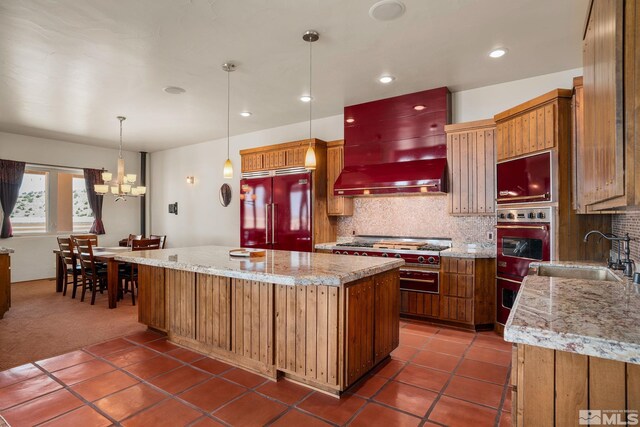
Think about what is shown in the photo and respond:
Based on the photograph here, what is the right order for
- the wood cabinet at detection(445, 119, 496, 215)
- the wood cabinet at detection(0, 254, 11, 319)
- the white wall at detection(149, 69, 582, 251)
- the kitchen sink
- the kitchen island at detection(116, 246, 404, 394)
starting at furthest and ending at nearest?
the white wall at detection(149, 69, 582, 251) < the wood cabinet at detection(0, 254, 11, 319) < the wood cabinet at detection(445, 119, 496, 215) < the kitchen sink < the kitchen island at detection(116, 246, 404, 394)

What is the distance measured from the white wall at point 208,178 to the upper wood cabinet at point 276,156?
0.61 meters

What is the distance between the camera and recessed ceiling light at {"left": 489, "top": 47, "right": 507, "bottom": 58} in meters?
3.23

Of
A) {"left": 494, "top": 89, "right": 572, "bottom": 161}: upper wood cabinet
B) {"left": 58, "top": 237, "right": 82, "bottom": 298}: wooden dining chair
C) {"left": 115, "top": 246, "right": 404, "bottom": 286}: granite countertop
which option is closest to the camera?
{"left": 115, "top": 246, "right": 404, "bottom": 286}: granite countertop

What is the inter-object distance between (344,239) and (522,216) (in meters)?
2.51

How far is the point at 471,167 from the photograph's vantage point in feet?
12.9

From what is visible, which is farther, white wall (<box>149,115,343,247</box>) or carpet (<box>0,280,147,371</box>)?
white wall (<box>149,115,343,247</box>)

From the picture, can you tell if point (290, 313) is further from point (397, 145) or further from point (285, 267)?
point (397, 145)

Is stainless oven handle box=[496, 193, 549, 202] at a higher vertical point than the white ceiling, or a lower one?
lower

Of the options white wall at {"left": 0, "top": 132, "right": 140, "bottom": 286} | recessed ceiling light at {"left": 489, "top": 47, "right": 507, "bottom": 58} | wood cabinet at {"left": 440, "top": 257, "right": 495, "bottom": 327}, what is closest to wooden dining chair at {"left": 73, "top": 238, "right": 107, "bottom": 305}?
white wall at {"left": 0, "top": 132, "right": 140, "bottom": 286}

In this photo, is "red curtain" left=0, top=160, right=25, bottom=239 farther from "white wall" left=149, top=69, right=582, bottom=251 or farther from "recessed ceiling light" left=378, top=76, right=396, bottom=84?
"recessed ceiling light" left=378, top=76, right=396, bottom=84

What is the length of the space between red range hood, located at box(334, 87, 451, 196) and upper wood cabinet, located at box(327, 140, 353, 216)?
0.16m

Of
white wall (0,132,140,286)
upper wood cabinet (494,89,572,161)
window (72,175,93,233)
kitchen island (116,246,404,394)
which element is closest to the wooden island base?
kitchen island (116,246,404,394)

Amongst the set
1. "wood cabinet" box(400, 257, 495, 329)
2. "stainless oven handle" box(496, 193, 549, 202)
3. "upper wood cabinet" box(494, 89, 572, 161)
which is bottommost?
"wood cabinet" box(400, 257, 495, 329)

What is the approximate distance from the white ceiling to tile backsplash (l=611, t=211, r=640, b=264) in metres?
1.63
